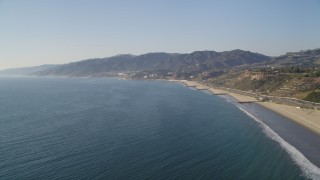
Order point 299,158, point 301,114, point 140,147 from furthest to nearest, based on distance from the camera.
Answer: point 301,114 → point 140,147 → point 299,158

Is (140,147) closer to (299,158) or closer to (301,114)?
(299,158)

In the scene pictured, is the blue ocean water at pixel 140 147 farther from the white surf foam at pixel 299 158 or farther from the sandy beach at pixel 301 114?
the sandy beach at pixel 301 114

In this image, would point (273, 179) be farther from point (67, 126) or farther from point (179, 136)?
point (67, 126)

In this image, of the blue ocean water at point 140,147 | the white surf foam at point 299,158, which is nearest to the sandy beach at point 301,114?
the white surf foam at point 299,158

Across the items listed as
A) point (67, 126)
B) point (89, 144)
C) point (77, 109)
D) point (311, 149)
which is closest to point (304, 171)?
point (311, 149)

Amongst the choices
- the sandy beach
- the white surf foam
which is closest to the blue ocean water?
the white surf foam

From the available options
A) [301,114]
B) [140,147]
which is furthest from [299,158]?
[301,114]

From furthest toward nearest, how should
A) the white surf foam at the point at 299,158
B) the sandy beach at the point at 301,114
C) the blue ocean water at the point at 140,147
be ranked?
1. the sandy beach at the point at 301,114
2. the white surf foam at the point at 299,158
3. the blue ocean water at the point at 140,147

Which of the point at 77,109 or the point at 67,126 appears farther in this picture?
the point at 77,109

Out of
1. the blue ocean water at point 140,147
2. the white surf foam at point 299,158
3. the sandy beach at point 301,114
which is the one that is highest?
the blue ocean water at point 140,147

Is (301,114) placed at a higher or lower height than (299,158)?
lower

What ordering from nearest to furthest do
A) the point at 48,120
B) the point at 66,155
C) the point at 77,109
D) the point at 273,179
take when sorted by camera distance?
1. the point at 273,179
2. the point at 66,155
3. the point at 48,120
4. the point at 77,109
